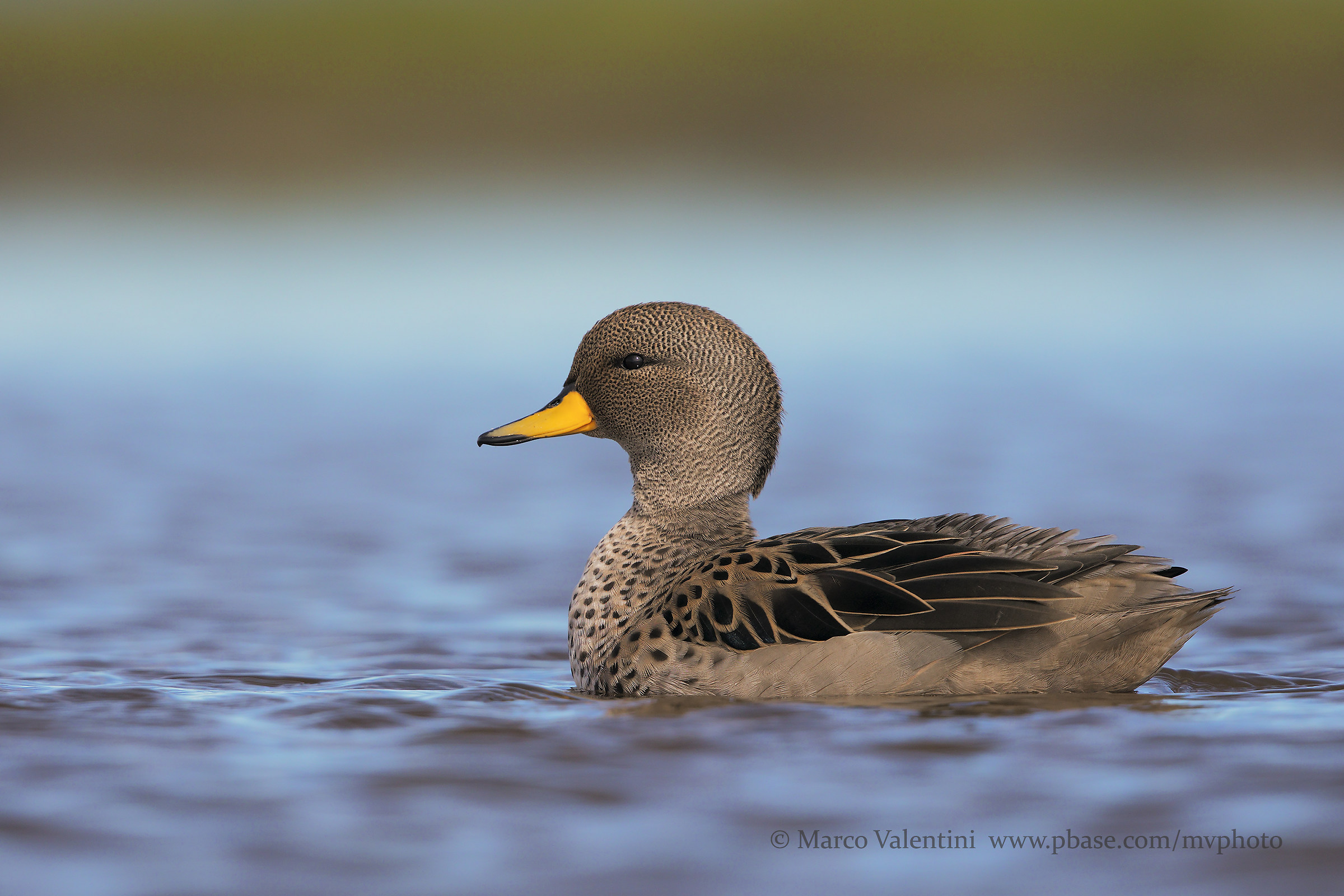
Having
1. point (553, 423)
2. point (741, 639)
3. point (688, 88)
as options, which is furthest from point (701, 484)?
point (688, 88)

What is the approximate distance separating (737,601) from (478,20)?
1905 centimetres

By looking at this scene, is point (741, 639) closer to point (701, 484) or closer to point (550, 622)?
point (701, 484)

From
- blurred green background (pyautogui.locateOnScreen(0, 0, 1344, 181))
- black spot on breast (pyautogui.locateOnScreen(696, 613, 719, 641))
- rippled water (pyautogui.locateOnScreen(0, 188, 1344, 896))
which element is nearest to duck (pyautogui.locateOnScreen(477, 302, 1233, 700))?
black spot on breast (pyautogui.locateOnScreen(696, 613, 719, 641))

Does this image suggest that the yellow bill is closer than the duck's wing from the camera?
No

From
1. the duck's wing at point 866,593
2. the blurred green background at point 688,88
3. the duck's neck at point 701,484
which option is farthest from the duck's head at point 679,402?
the blurred green background at point 688,88

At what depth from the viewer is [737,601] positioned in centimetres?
477

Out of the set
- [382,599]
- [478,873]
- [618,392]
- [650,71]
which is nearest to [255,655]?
[382,599]

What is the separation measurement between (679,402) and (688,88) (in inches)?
628

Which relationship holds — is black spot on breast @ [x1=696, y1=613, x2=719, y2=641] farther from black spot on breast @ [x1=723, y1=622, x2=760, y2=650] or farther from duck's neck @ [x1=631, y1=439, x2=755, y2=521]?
duck's neck @ [x1=631, y1=439, x2=755, y2=521]

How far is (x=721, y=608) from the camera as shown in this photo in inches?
189

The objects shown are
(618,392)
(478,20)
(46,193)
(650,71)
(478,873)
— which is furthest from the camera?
(478,20)

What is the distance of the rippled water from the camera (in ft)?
11.3

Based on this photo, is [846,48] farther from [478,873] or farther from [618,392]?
[478,873]

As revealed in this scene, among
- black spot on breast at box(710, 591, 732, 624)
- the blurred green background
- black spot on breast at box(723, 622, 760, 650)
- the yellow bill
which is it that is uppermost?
the blurred green background
